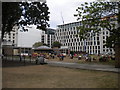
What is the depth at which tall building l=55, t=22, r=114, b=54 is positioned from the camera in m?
103

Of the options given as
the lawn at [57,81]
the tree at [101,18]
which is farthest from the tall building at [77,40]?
the lawn at [57,81]

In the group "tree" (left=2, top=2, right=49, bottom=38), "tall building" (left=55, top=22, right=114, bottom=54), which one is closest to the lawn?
"tree" (left=2, top=2, right=49, bottom=38)

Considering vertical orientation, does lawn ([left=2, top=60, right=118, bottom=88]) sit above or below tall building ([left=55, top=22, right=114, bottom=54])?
below

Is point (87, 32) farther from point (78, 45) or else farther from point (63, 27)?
point (63, 27)

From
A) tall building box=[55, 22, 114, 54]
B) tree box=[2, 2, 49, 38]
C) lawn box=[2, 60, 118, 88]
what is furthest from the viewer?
tall building box=[55, 22, 114, 54]

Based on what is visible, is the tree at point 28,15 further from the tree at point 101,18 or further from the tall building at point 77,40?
the tall building at point 77,40

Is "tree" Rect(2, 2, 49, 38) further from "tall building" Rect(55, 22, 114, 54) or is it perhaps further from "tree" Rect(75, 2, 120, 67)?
"tall building" Rect(55, 22, 114, 54)

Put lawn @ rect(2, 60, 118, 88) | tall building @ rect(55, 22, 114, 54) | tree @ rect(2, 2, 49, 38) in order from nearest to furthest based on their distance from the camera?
lawn @ rect(2, 60, 118, 88)
tree @ rect(2, 2, 49, 38)
tall building @ rect(55, 22, 114, 54)

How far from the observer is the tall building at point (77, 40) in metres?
103

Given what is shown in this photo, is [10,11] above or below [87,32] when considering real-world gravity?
above

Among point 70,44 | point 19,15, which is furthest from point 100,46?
point 19,15

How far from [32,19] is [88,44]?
86.7 m

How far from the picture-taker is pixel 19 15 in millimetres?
24672

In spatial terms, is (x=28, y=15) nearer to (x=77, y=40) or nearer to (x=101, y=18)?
(x=101, y=18)
